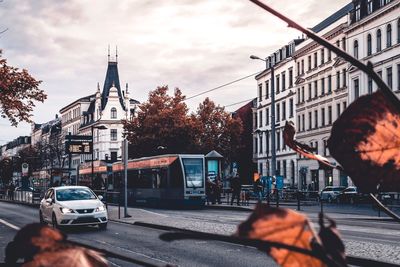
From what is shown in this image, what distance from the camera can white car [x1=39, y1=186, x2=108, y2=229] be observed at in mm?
18125

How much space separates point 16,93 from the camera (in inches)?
961

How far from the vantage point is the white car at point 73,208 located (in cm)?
1812

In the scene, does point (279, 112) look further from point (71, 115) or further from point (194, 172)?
point (71, 115)

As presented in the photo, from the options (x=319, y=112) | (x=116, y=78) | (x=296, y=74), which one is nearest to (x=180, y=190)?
(x=319, y=112)

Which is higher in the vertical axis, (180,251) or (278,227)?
(278,227)

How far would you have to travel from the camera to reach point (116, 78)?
10538 cm

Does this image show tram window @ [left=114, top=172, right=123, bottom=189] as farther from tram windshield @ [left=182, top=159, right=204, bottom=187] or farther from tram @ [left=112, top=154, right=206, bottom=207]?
tram windshield @ [left=182, top=159, right=204, bottom=187]

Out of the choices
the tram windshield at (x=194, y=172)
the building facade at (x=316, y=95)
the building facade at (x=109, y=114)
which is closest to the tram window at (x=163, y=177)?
the tram windshield at (x=194, y=172)

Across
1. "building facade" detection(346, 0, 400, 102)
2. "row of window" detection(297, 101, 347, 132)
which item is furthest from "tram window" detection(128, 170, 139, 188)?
"row of window" detection(297, 101, 347, 132)

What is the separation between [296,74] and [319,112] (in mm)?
6489

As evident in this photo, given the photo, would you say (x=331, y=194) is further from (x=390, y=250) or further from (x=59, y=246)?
(x=59, y=246)

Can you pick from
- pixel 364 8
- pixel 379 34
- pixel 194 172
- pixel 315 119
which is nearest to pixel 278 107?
pixel 315 119

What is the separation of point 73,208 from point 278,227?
60.5 ft

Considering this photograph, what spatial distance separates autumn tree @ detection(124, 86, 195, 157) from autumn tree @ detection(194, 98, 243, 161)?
430 centimetres
